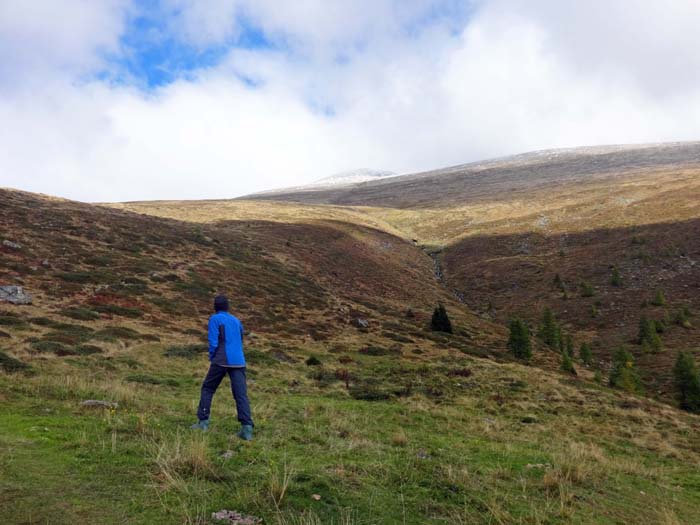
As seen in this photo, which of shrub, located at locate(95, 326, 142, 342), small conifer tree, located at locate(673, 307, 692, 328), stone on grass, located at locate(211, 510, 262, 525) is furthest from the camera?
small conifer tree, located at locate(673, 307, 692, 328)

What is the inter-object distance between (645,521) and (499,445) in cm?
425

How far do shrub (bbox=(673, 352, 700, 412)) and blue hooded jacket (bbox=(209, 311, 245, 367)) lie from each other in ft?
82.4

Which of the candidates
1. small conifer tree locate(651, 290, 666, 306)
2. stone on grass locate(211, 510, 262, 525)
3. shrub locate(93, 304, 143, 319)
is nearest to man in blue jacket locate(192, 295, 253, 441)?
stone on grass locate(211, 510, 262, 525)

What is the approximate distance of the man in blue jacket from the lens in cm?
795

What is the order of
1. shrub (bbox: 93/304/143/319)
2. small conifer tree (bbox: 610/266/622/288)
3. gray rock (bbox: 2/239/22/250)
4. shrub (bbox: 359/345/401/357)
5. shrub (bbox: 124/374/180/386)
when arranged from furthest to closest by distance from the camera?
small conifer tree (bbox: 610/266/622/288)
gray rock (bbox: 2/239/22/250)
shrub (bbox: 359/345/401/357)
shrub (bbox: 93/304/143/319)
shrub (bbox: 124/374/180/386)

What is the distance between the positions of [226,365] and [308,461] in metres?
2.40

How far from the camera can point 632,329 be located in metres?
39.6

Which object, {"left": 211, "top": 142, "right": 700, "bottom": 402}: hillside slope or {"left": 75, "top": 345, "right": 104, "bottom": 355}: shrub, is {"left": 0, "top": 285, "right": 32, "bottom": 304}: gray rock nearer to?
{"left": 75, "top": 345, "right": 104, "bottom": 355}: shrub

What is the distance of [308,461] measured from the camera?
668cm

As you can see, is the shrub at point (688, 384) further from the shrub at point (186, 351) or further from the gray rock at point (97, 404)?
the gray rock at point (97, 404)

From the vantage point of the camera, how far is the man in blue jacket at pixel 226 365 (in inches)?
313

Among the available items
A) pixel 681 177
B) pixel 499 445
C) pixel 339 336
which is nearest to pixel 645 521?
pixel 499 445

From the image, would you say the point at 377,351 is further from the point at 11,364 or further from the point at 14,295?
the point at 14,295

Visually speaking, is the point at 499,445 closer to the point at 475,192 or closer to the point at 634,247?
the point at 634,247
